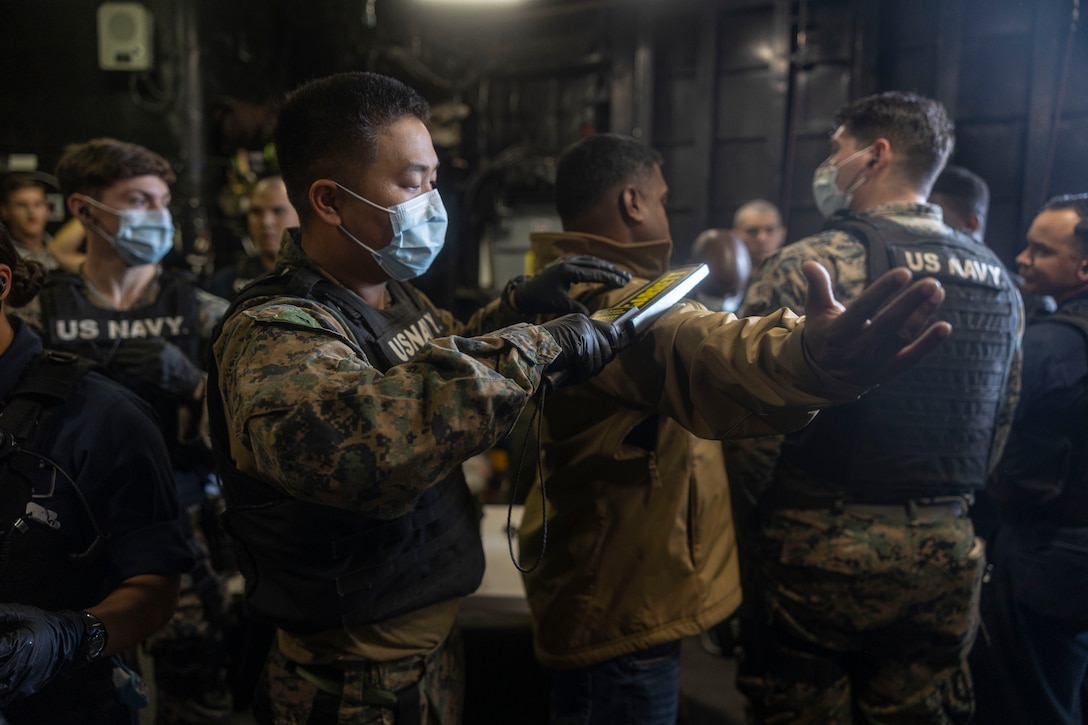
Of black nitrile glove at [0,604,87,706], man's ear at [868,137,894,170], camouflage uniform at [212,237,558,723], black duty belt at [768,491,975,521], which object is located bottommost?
black duty belt at [768,491,975,521]

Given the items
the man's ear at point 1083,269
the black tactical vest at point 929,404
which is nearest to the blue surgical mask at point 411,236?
the black tactical vest at point 929,404

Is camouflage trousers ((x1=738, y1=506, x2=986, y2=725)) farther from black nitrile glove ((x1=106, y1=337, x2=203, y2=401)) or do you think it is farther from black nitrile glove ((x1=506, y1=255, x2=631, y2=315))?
black nitrile glove ((x1=106, y1=337, x2=203, y2=401))

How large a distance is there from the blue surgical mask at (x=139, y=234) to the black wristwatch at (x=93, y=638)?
1.61 metres

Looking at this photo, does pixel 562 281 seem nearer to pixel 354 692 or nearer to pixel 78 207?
pixel 354 692

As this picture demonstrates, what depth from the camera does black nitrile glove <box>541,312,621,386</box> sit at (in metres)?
1.08

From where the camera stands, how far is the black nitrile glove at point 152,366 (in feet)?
7.11

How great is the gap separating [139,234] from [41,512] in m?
1.46

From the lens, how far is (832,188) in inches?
87.0

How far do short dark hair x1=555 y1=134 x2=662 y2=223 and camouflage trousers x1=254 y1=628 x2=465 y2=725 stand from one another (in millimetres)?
1139

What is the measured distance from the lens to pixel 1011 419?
209cm

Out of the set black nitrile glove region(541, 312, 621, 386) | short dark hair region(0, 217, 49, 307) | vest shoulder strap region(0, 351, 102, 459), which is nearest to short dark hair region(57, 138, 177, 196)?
short dark hair region(0, 217, 49, 307)

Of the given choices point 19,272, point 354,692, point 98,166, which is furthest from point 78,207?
point 354,692

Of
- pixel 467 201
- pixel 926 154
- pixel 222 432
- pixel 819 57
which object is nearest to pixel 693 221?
pixel 819 57

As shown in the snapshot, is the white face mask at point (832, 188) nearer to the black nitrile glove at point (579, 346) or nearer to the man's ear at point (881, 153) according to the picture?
the man's ear at point (881, 153)
